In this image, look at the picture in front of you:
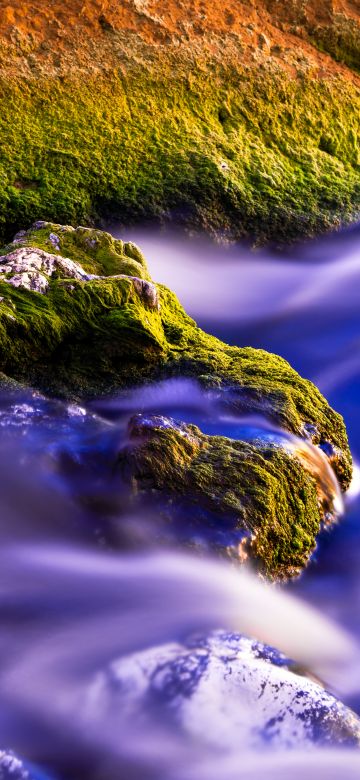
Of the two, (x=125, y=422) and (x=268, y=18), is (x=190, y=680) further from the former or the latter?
(x=268, y=18)

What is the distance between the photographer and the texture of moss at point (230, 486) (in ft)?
12.4

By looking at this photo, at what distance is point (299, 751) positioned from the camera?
3.03 metres

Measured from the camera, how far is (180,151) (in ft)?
23.6

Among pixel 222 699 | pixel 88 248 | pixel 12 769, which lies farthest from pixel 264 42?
pixel 12 769

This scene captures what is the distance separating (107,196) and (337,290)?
209 cm

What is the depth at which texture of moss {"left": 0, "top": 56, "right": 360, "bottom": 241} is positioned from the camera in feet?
21.8

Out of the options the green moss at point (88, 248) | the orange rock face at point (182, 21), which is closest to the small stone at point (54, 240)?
the green moss at point (88, 248)

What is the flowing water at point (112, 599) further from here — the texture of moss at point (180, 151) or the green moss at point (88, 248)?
the texture of moss at point (180, 151)

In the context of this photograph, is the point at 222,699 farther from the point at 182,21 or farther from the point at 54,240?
the point at 182,21

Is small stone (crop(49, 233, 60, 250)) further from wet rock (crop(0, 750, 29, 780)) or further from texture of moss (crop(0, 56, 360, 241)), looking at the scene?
wet rock (crop(0, 750, 29, 780))

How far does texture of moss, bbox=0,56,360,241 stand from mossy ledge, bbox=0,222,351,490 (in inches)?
64.4

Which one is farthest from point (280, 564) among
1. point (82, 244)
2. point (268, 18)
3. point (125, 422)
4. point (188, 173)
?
point (268, 18)

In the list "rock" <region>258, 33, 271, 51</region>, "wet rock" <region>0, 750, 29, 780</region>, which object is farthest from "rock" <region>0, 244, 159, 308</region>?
"rock" <region>258, 33, 271, 51</region>

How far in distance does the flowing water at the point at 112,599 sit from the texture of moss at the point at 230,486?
0.35ft
